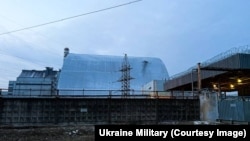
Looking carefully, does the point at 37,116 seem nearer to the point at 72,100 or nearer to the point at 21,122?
the point at 21,122

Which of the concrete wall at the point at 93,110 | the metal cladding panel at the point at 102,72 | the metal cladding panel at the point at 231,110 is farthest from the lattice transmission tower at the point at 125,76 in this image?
the metal cladding panel at the point at 231,110

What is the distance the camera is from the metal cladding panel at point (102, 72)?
6225cm

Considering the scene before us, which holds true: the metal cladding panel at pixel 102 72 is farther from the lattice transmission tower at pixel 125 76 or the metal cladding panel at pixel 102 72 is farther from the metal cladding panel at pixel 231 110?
the metal cladding panel at pixel 231 110

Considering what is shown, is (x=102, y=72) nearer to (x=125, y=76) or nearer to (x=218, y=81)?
(x=125, y=76)

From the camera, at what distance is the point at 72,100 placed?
27.0 meters

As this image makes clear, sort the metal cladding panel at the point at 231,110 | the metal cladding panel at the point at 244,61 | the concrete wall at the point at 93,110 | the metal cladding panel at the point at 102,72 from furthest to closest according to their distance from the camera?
the metal cladding panel at the point at 102,72 → the metal cladding panel at the point at 244,61 → the concrete wall at the point at 93,110 → the metal cladding panel at the point at 231,110

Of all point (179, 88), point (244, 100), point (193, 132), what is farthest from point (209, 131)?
point (179, 88)

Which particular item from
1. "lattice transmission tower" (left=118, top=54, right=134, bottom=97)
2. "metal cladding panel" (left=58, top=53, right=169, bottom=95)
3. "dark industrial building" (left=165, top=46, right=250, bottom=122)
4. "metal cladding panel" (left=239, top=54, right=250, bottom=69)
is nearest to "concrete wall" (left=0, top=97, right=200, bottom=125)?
"dark industrial building" (left=165, top=46, right=250, bottom=122)

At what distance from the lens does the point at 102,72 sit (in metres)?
65.7

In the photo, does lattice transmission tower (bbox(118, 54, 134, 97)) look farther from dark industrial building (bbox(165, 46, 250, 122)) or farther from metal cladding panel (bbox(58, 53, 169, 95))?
dark industrial building (bbox(165, 46, 250, 122))

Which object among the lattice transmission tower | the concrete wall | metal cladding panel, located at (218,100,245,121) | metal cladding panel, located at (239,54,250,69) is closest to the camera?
metal cladding panel, located at (218,100,245,121)

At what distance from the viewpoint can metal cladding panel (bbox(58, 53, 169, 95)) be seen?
62250 mm

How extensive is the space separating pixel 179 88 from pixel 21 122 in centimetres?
3265

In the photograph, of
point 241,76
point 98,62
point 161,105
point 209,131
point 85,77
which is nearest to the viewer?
point 209,131
